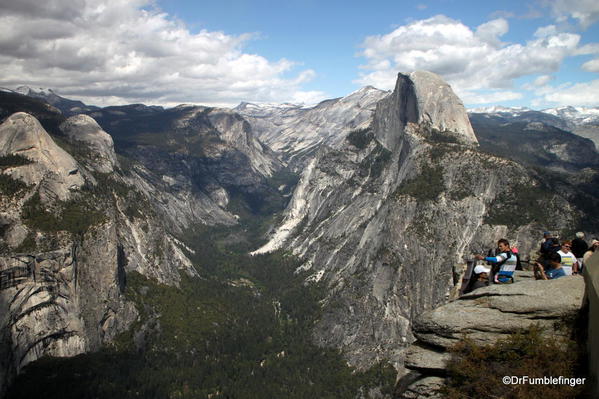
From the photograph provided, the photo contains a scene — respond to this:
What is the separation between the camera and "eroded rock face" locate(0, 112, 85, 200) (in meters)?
109

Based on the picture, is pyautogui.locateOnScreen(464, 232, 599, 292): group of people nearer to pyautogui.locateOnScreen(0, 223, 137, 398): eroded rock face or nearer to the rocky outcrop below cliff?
the rocky outcrop below cliff

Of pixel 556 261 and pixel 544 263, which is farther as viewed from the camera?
pixel 544 263

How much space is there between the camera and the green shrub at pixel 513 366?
1662 cm

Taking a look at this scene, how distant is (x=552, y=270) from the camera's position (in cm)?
2289

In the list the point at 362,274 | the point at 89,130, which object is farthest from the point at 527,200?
the point at 89,130

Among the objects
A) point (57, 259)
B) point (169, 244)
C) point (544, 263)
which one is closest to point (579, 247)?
point (544, 263)

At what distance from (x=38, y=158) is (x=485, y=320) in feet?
406

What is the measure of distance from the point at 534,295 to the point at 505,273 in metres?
3.94

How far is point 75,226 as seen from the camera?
4166 inches

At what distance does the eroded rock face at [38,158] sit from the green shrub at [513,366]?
11458 cm

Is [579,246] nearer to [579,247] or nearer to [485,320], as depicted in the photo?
[579,247]

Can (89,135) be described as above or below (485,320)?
above

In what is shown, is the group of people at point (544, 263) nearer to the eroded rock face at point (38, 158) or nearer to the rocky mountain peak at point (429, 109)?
the eroded rock face at point (38, 158)

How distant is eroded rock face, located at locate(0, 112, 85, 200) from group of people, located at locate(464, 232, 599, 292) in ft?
368
